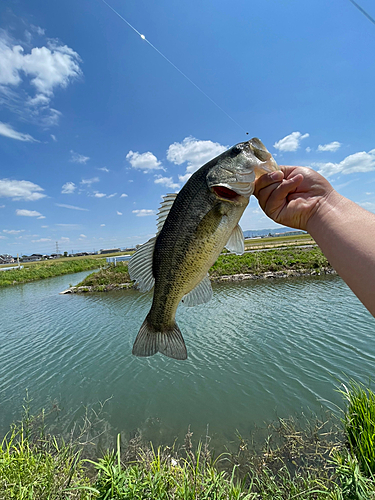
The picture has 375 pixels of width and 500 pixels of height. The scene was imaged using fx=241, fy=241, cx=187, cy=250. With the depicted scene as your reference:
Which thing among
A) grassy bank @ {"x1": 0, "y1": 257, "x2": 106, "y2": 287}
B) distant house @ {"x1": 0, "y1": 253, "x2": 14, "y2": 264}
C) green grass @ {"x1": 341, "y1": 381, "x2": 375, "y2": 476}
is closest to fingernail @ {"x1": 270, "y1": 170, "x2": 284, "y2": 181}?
green grass @ {"x1": 341, "y1": 381, "x2": 375, "y2": 476}

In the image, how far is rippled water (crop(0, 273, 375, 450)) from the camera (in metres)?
7.76

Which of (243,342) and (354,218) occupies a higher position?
(354,218)

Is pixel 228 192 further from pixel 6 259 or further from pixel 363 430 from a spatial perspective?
pixel 6 259

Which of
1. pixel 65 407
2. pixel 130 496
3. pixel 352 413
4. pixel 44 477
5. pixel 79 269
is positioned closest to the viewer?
pixel 130 496

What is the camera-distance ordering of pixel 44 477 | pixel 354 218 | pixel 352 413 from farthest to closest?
pixel 352 413
pixel 44 477
pixel 354 218

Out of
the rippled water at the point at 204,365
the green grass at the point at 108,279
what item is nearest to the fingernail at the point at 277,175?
the rippled water at the point at 204,365

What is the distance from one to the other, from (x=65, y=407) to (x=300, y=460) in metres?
7.46

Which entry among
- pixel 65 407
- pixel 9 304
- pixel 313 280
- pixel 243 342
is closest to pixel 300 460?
pixel 243 342

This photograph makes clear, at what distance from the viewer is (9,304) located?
976 inches

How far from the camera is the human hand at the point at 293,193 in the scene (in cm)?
219

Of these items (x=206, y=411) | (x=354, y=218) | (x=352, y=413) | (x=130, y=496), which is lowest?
(x=206, y=411)

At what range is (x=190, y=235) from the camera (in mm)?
2098

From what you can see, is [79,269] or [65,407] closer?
[65,407]

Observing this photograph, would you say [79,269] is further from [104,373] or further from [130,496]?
[130,496]
